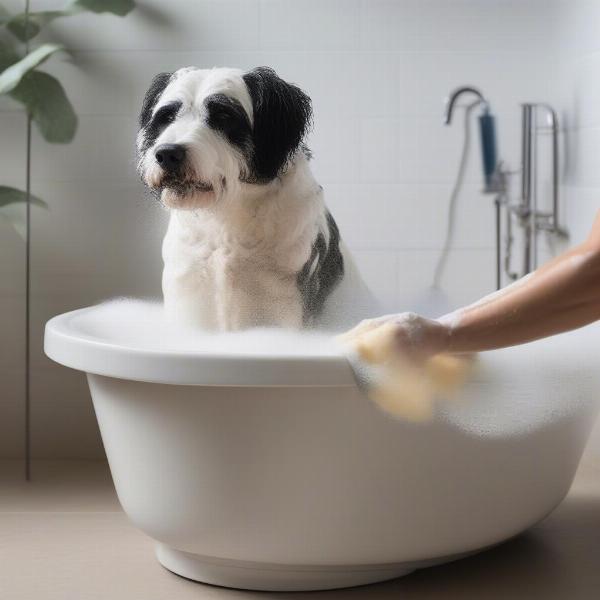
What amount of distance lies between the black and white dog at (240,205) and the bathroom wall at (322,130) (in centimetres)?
72

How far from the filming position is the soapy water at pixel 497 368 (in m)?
1.30

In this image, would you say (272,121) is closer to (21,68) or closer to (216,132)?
(216,132)

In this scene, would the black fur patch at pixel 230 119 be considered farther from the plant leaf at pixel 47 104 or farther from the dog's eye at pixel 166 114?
the plant leaf at pixel 47 104

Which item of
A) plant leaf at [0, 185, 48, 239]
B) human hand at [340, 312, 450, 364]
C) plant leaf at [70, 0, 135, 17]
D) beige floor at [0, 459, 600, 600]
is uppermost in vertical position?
plant leaf at [70, 0, 135, 17]

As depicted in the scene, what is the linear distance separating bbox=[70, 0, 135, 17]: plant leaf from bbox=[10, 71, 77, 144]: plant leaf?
18 cm

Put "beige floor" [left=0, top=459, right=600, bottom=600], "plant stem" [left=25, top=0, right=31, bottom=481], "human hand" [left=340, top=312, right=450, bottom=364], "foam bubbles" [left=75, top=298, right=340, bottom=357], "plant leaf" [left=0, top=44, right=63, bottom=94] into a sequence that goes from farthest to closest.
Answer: "plant stem" [left=25, top=0, right=31, bottom=481] → "plant leaf" [left=0, top=44, right=63, bottom=94] → "beige floor" [left=0, top=459, right=600, bottom=600] → "foam bubbles" [left=75, top=298, right=340, bottom=357] → "human hand" [left=340, top=312, right=450, bottom=364]

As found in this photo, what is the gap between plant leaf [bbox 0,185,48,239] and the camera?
2.17m

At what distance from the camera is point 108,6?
7.20 feet

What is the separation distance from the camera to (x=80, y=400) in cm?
236

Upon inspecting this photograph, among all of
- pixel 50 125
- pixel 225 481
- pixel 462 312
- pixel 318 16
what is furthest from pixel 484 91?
pixel 225 481

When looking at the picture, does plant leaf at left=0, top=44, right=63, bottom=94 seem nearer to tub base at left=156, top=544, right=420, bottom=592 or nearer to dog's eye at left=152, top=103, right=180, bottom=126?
dog's eye at left=152, top=103, right=180, bottom=126

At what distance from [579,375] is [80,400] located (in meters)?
1.33

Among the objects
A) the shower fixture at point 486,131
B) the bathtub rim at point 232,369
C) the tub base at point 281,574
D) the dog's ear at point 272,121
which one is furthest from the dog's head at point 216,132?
the shower fixture at point 486,131

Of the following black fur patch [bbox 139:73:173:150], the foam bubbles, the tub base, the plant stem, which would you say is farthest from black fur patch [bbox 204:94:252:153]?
the plant stem
